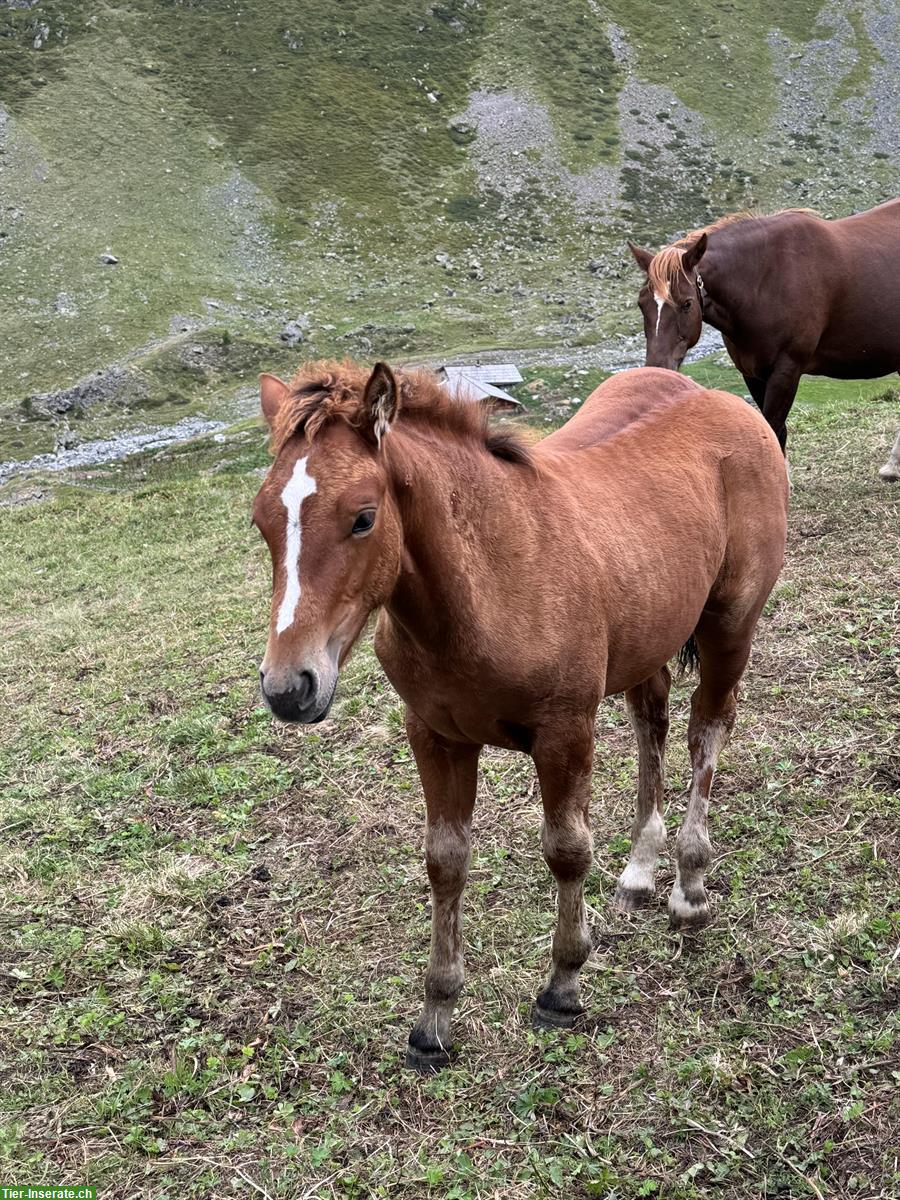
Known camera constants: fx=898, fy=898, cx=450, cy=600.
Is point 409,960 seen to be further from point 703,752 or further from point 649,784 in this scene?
point 703,752

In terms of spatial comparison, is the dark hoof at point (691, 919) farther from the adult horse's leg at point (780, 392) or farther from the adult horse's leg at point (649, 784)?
the adult horse's leg at point (780, 392)

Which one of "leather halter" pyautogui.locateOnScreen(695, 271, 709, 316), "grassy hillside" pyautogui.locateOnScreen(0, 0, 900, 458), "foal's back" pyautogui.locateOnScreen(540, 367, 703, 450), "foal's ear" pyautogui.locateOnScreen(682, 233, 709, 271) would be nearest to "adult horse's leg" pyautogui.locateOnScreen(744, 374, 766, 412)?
"leather halter" pyautogui.locateOnScreen(695, 271, 709, 316)

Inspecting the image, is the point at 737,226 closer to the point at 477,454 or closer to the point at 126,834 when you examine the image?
the point at 477,454

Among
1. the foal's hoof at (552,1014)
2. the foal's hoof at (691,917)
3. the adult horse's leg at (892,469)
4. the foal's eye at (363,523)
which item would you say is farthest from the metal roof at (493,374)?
the foal's eye at (363,523)

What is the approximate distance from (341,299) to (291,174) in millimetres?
13125

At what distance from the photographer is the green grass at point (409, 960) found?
3420mm

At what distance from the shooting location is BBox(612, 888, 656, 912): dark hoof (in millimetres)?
4617

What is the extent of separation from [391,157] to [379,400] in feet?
172

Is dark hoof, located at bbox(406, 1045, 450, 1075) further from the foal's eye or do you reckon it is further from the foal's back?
the foal's back

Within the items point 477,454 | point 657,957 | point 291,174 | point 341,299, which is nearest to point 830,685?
point 657,957

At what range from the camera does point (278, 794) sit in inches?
228

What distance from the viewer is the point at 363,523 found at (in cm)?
275

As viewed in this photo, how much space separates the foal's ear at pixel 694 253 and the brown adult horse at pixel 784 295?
15 millimetres

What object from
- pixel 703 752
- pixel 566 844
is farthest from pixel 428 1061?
pixel 703 752
